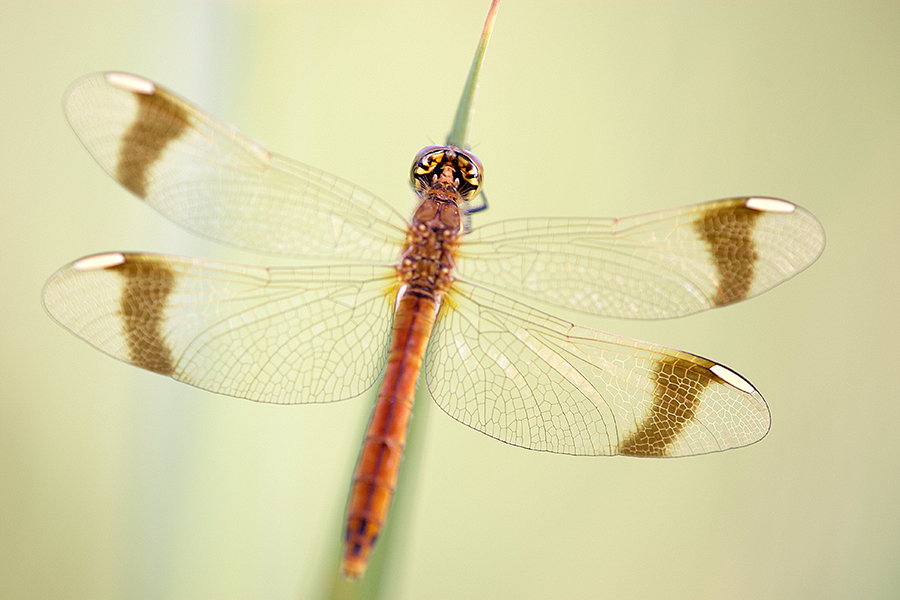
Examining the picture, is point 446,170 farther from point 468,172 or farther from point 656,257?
point 656,257

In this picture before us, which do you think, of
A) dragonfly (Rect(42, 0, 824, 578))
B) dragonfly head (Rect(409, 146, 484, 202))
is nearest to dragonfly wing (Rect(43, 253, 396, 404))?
dragonfly (Rect(42, 0, 824, 578))

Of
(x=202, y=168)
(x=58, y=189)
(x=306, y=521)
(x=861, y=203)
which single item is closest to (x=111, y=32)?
(x=58, y=189)

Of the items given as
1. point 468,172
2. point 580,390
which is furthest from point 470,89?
point 580,390

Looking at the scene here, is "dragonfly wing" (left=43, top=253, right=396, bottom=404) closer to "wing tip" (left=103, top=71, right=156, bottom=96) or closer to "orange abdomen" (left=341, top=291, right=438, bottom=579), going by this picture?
"orange abdomen" (left=341, top=291, right=438, bottom=579)

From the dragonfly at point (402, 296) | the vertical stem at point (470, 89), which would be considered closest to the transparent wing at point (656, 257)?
the dragonfly at point (402, 296)

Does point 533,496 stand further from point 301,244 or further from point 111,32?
point 111,32

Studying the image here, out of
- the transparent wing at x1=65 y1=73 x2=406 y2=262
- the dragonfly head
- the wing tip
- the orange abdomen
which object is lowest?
the orange abdomen
